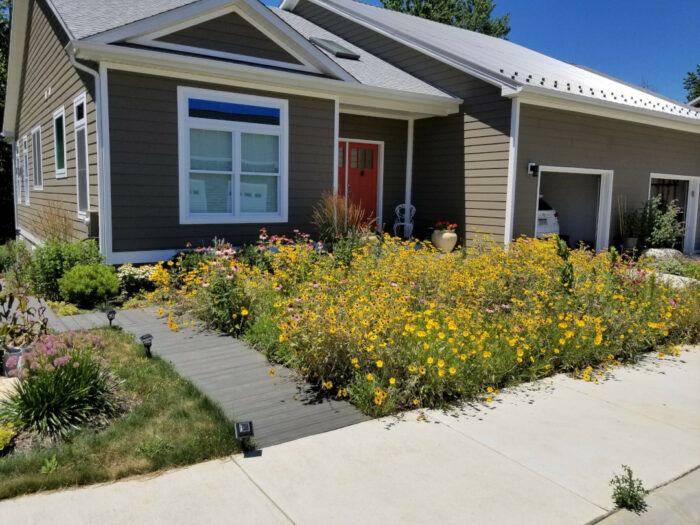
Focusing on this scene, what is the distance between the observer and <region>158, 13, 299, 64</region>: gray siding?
8281 millimetres

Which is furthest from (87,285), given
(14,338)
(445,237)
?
(445,237)

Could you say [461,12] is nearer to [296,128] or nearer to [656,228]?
[656,228]

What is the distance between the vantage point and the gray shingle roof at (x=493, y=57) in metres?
11.1

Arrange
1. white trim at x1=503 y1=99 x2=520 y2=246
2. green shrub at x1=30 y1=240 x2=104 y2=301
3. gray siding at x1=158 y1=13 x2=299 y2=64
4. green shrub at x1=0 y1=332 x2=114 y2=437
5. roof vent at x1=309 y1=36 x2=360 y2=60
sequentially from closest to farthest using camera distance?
green shrub at x1=0 y1=332 x2=114 y2=437 < green shrub at x1=30 y1=240 x2=104 y2=301 < gray siding at x1=158 y1=13 x2=299 y2=64 < white trim at x1=503 y1=99 x2=520 y2=246 < roof vent at x1=309 y1=36 x2=360 y2=60

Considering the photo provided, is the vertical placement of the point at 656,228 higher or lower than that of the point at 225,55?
lower

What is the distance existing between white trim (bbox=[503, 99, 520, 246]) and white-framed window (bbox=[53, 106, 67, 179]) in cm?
819

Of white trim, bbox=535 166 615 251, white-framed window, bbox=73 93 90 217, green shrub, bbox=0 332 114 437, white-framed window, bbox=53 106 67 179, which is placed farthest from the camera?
white trim, bbox=535 166 615 251

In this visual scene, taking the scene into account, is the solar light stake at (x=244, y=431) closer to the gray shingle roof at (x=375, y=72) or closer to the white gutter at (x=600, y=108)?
the gray shingle roof at (x=375, y=72)

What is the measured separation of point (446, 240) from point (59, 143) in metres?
7.74

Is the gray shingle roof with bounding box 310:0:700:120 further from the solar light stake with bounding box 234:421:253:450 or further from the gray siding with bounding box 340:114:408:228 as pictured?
the solar light stake with bounding box 234:421:253:450

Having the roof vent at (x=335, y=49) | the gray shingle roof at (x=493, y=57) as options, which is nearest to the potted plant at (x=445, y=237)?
the gray shingle roof at (x=493, y=57)

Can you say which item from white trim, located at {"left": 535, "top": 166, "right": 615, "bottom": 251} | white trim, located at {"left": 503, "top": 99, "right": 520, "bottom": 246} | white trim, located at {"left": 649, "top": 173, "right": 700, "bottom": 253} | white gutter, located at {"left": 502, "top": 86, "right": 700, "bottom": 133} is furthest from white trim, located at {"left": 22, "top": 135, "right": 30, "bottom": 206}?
white trim, located at {"left": 649, "top": 173, "right": 700, "bottom": 253}

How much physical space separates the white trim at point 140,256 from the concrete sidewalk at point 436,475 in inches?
212

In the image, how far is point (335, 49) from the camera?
40.8 feet
